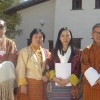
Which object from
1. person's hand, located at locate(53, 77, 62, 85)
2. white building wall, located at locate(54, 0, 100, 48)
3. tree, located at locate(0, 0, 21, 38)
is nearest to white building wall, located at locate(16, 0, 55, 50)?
tree, located at locate(0, 0, 21, 38)

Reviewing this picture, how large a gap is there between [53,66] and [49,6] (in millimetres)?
13876

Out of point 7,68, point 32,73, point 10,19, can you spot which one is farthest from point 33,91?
point 10,19

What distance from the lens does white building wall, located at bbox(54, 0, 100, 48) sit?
18.8m

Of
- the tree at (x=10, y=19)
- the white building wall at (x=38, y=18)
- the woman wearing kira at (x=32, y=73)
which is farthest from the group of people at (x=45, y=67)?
the tree at (x=10, y=19)

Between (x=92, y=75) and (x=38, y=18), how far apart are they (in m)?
14.5

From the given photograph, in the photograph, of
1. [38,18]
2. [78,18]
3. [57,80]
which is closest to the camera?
[57,80]

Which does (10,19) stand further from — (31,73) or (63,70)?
(63,70)

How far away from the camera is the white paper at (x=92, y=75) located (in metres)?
5.86

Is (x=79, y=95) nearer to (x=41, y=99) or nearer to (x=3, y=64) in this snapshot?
(x=41, y=99)

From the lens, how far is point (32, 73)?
642cm

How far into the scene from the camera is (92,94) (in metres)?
6.10

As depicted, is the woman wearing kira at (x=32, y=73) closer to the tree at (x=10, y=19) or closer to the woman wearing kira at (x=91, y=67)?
the woman wearing kira at (x=91, y=67)

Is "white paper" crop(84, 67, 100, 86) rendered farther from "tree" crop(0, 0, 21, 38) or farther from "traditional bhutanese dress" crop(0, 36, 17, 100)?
"tree" crop(0, 0, 21, 38)

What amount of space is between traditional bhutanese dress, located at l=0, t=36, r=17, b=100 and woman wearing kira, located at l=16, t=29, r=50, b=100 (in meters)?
0.13
